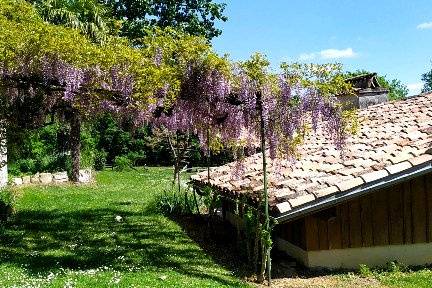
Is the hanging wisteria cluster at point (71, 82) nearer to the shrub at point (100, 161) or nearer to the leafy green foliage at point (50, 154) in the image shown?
the leafy green foliage at point (50, 154)

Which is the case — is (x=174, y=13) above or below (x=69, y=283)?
above

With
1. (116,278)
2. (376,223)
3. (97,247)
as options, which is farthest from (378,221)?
(97,247)

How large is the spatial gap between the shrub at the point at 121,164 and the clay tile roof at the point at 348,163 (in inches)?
714

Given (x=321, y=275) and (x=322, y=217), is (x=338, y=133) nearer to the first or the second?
(x=322, y=217)

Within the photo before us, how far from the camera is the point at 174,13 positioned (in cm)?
2814

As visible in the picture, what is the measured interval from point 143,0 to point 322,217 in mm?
21049

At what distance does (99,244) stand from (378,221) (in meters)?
5.35

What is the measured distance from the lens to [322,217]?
8695 millimetres

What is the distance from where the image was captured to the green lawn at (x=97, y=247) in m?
7.81

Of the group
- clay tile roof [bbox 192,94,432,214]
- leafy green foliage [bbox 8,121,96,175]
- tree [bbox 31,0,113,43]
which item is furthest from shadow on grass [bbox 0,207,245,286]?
leafy green foliage [bbox 8,121,96,175]

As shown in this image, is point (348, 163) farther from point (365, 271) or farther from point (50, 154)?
point (50, 154)

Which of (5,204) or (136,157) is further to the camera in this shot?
(136,157)

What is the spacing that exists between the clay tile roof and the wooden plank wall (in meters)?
0.58

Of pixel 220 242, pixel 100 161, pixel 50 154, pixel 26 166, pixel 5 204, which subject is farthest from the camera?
pixel 100 161
